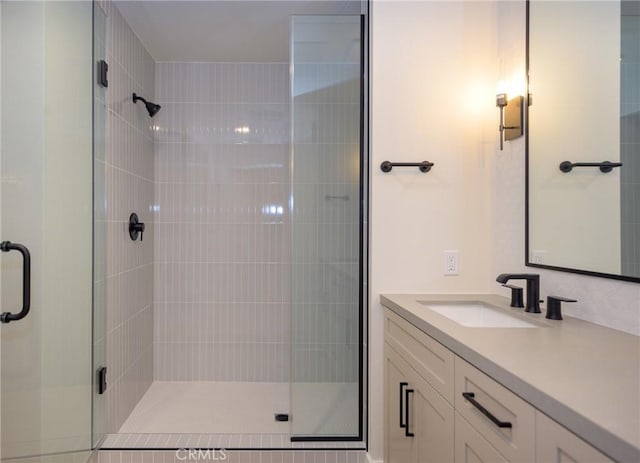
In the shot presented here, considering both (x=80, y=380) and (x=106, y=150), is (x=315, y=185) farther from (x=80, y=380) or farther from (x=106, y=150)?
(x=80, y=380)

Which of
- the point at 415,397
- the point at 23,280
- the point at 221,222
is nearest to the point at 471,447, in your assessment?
the point at 415,397

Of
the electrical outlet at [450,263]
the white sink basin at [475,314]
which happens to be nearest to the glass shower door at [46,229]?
the white sink basin at [475,314]

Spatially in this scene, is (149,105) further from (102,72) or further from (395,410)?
(395,410)

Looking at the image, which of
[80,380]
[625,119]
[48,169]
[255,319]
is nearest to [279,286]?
[255,319]

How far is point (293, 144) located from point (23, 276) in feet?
4.06

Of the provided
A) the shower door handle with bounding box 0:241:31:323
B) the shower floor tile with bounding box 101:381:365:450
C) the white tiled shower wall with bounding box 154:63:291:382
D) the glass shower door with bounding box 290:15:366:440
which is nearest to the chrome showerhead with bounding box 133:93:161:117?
the white tiled shower wall with bounding box 154:63:291:382

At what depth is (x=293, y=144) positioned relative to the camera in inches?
74.5

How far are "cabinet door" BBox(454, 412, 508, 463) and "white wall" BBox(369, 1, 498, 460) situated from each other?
2.48 feet

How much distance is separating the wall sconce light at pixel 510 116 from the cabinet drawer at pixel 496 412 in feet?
3.71

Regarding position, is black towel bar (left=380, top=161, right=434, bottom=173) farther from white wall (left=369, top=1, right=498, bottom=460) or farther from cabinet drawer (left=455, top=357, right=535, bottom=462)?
cabinet drawer (left=455, top=357, right=535, bottom=462)

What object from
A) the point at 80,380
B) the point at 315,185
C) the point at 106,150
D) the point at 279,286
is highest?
the point at 106,150

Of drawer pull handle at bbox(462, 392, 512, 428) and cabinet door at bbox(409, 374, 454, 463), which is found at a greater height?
drawer pull handle at bbox(462, 392, 512, 428)

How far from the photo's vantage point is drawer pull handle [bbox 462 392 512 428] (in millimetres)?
837

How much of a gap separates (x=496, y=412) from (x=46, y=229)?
167 centimetres
